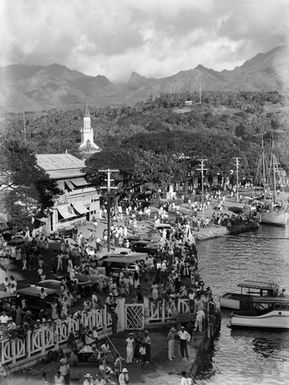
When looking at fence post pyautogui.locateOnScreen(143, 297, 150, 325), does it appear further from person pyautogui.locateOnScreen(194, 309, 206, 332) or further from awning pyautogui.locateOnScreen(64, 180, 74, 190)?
awning pyautogui.locateOnScreen(64, 180, 74, 190)

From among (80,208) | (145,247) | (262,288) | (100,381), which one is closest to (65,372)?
(100,381)

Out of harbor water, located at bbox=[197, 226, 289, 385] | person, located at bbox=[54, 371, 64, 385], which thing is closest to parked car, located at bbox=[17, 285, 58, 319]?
harbor water, located at bbox=[197, 226, 289, 385]

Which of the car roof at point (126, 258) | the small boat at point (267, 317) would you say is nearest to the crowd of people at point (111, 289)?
the car roof at point (126, 258)

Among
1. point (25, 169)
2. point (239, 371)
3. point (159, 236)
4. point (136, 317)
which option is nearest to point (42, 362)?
point (136, 317)

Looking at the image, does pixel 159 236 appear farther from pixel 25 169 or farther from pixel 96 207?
pixel 96 207

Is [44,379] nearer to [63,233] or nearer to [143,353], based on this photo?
[143,353]

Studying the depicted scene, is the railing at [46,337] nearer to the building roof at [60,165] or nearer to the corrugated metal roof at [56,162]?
the building roof at [60,165]
